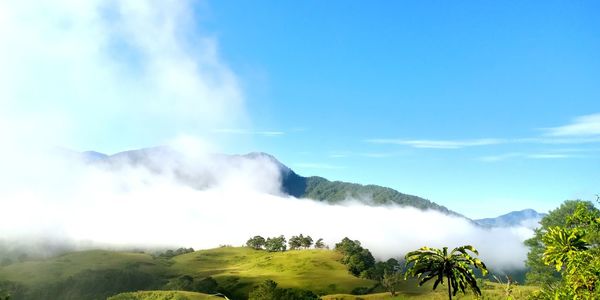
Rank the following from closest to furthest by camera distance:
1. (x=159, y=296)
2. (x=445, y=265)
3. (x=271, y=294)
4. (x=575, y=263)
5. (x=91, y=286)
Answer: (x=575, y=263), (x=445, y=265), (x=159, y=296), (x=271, y=294), (x=91, y=286)

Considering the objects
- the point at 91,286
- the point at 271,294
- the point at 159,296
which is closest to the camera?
the point at 159,296

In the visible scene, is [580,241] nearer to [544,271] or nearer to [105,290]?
[544,271]

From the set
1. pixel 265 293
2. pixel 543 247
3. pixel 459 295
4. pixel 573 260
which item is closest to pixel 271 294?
pixel 265 293

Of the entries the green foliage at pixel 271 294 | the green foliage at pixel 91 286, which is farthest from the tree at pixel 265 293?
the green foliage at pixel 91 286

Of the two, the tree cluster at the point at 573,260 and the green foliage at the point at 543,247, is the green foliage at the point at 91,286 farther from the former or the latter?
the tree cluster at the point at 573,260

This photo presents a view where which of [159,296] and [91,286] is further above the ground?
[159,296]

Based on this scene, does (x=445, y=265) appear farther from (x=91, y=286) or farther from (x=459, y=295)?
(x=91, y=286)

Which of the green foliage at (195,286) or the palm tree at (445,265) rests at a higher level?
the palm tree at (445,265)

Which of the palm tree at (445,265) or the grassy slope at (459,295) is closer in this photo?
the palm tree at (445,265)

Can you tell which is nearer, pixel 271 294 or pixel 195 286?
pixel 271 294

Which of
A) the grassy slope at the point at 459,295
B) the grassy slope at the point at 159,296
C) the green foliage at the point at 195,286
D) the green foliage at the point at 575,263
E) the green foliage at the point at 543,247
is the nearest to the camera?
the green foliage at the point at 575,263

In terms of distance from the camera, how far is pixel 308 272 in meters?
189

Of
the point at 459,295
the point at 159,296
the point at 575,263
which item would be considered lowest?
the point at 459,295

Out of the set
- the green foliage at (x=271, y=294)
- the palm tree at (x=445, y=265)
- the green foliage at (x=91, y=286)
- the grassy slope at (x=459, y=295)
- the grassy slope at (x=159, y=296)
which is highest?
the palm tree at (x=445, y=265)
